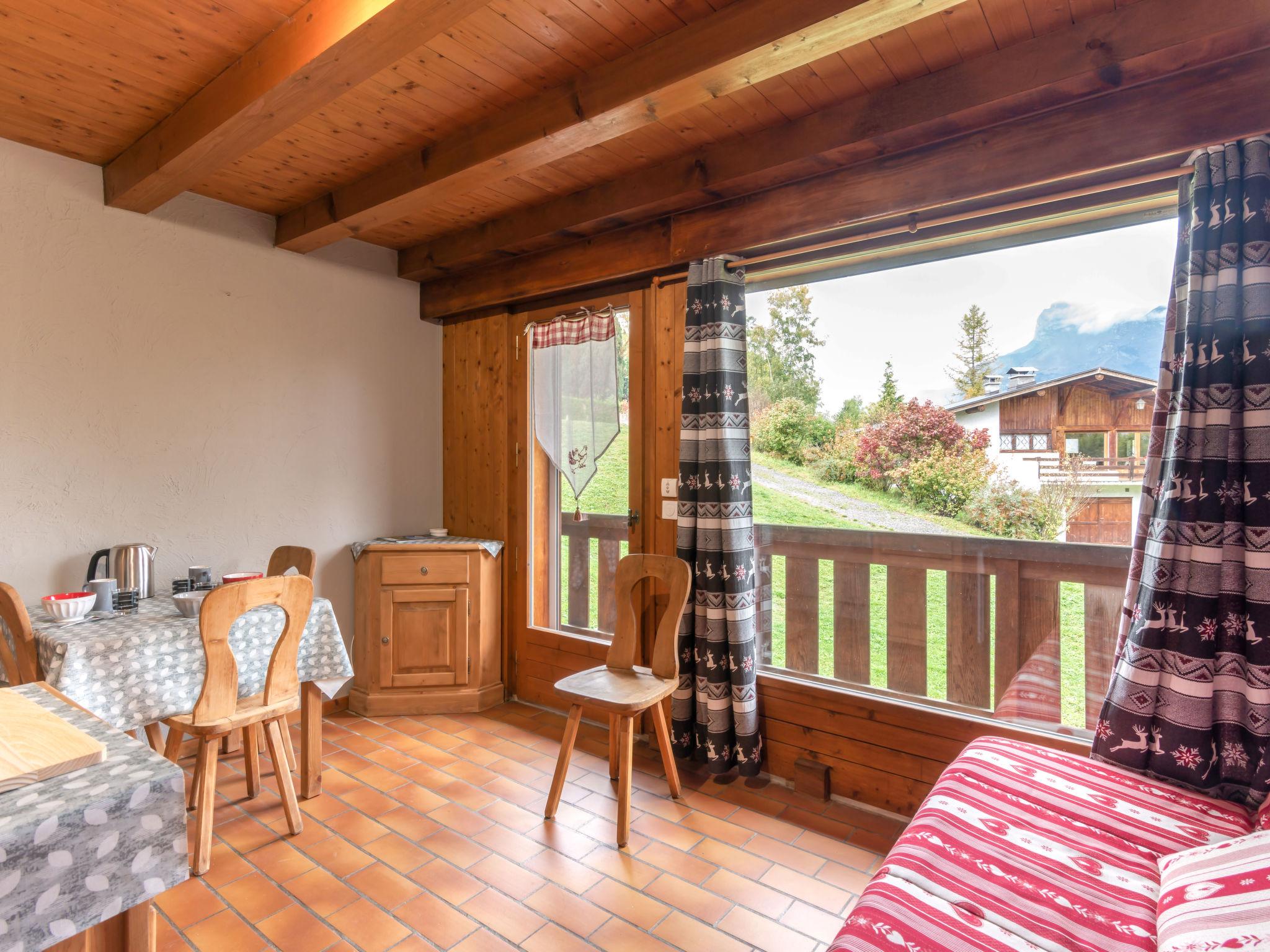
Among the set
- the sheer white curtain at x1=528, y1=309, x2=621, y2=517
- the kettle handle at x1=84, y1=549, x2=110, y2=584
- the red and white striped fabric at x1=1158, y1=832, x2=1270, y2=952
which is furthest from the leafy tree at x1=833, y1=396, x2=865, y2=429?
the kettle handle at x1=84, y1=549, x2=110, y2=584

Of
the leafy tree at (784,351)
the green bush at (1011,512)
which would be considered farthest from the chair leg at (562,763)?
the green bush at (1011,512)

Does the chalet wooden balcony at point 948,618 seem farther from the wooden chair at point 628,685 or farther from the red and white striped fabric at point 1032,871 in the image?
the red and white striped fabric at point 1032,871

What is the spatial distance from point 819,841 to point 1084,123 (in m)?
2.42

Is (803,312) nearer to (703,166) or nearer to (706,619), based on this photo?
(703,166)

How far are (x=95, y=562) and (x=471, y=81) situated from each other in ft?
7.77

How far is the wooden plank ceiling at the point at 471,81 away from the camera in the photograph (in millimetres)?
1779

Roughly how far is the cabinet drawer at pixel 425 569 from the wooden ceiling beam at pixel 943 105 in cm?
170

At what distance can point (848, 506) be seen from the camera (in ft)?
8.68

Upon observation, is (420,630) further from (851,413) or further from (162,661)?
(851,413)

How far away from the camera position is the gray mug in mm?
2447

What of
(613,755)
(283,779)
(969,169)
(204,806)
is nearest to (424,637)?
(283,779)

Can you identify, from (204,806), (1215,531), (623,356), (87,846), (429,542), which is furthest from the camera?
(429,542)

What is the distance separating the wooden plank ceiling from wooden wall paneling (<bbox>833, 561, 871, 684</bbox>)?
5.07 ft

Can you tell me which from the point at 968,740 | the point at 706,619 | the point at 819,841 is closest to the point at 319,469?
the point at 706,619
